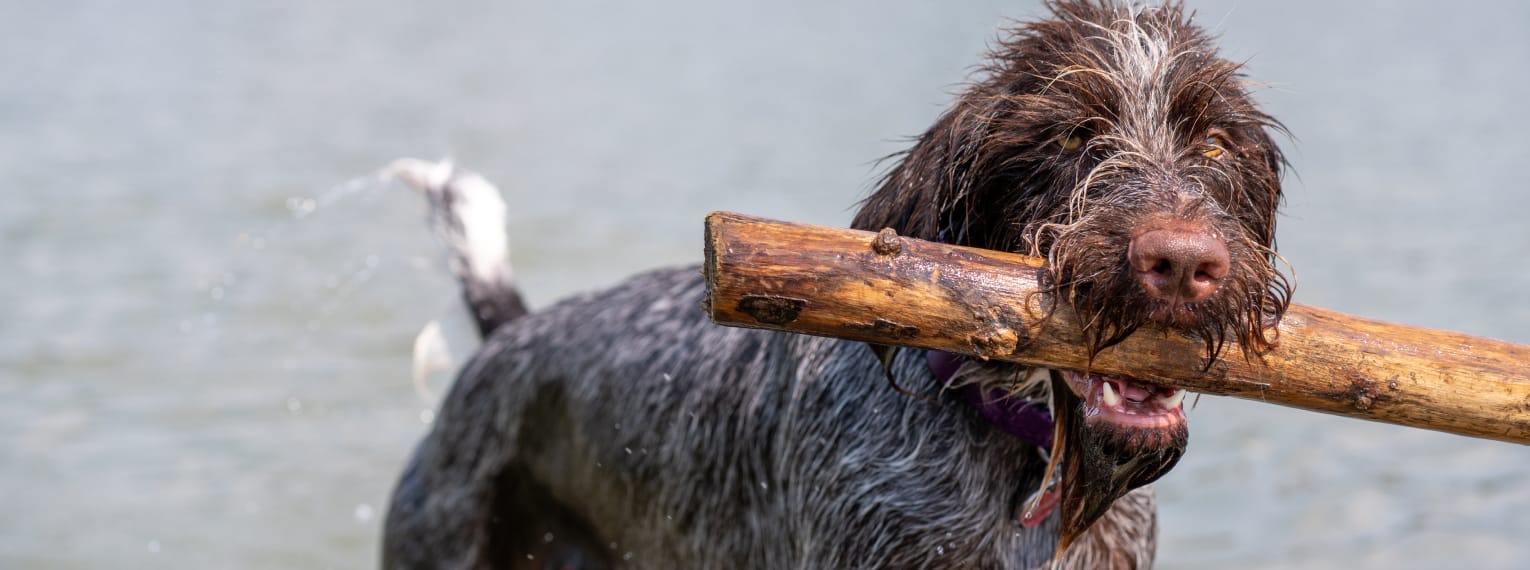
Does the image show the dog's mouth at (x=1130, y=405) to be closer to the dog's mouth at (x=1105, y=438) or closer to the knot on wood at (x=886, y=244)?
the dog's mouth at (x=1105, y=438)

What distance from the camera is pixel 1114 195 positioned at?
109 inches

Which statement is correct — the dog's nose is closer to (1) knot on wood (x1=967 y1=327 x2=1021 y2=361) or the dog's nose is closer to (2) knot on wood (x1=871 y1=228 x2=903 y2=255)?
(1) knot on wood (x1=967 y1=327 x2=1021 y2=361)

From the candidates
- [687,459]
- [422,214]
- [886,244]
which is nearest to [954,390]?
[886,244]

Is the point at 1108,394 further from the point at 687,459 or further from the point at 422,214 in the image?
the point at 422,214

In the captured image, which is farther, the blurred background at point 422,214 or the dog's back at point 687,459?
the blurred background at point 422,214

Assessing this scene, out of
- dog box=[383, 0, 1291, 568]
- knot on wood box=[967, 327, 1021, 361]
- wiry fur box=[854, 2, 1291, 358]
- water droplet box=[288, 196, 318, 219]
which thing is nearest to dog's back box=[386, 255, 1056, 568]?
dog box=[383, 0, 1291, 568]

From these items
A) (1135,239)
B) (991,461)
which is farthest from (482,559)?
(1135,239)

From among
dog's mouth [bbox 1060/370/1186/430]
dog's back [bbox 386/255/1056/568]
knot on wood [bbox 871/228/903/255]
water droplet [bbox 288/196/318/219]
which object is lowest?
water droplet [bbox 288/196/318/219]

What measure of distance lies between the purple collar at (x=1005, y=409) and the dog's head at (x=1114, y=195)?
99 mm

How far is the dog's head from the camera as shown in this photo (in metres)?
2.61

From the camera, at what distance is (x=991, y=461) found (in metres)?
3.21

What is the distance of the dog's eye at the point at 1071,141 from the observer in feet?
9.76

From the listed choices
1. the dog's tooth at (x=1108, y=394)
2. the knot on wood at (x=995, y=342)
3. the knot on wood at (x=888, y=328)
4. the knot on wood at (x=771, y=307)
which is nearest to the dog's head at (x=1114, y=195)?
the dog's tooth at (x=1108, y=394)

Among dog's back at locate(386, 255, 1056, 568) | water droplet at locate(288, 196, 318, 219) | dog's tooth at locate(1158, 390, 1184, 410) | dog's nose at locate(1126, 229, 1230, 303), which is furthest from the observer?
water droplet at locate(288, 196, 318, 219)
